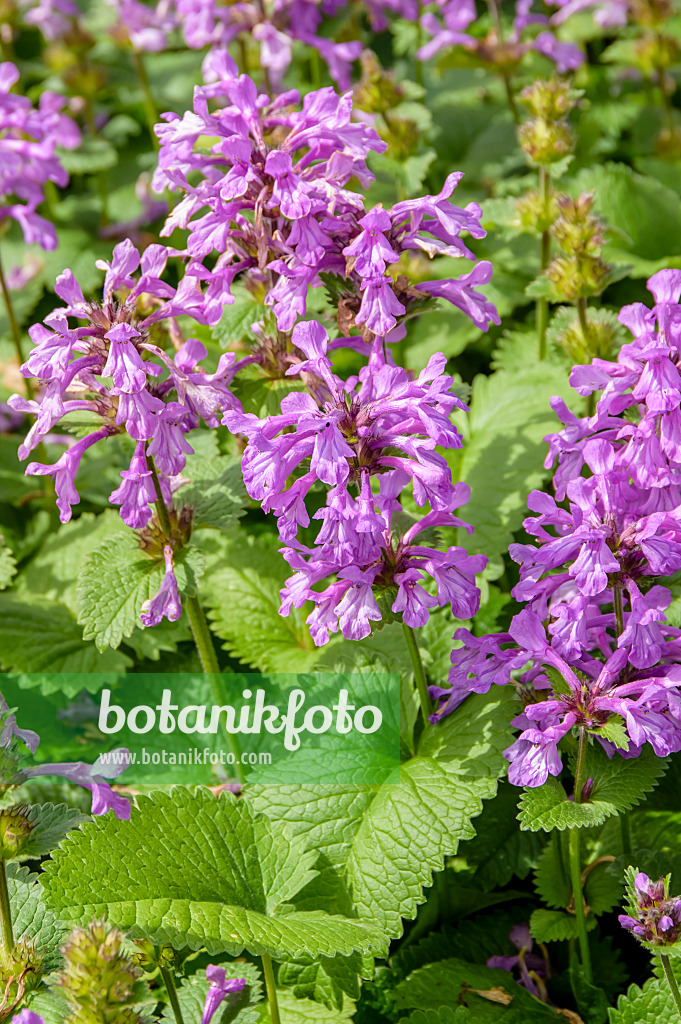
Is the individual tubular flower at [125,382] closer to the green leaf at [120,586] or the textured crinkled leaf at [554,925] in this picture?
the green leaf at [120,586]

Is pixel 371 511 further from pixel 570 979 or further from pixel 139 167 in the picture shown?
pixel 139 167

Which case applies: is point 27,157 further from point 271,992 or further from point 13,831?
point 271,992

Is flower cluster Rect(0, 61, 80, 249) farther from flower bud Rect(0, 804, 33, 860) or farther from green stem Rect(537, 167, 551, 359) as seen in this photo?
flower bud Rect(0, 804, 33, 860)

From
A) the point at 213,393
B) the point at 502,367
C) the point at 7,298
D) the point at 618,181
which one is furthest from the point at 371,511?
the point at 618,181

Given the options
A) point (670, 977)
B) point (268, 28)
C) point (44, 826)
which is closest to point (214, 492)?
point (44, 826)

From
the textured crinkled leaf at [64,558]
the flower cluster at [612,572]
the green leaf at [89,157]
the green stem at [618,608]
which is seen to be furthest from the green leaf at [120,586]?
the green leaf at [89,157]

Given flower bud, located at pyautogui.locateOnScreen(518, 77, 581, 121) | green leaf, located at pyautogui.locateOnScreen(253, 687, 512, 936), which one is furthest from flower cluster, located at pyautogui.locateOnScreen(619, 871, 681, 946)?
flower bud, located at pyautogui.locateOnScreen(518, 77, 581, 121)
